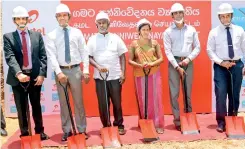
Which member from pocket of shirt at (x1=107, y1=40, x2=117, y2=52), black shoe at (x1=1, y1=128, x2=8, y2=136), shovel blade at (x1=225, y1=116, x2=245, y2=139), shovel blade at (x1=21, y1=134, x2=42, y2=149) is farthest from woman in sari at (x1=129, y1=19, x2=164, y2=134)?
black shoe at (x1=1, y1=128, x2=8, y2=136)

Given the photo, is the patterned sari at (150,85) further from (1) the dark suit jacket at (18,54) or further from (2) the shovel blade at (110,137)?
(1) the dark suit jacket at (18,54)

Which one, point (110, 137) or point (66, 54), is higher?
point (66, 54)

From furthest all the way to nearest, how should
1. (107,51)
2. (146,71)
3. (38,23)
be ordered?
(38,23)
(146,71)
(107,51)

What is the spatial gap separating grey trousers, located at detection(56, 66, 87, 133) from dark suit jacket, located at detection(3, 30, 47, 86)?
1.01 ft

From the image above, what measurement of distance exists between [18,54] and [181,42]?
227 cm

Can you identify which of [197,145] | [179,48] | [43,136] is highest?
[179,48]

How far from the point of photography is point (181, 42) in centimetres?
572

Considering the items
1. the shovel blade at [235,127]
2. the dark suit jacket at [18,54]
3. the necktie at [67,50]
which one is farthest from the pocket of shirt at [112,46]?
the shovel blade at [235,127]

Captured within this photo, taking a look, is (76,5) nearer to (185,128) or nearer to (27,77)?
(27,77)

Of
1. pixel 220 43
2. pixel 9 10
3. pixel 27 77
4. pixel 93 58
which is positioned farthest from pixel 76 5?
pixel 220 43

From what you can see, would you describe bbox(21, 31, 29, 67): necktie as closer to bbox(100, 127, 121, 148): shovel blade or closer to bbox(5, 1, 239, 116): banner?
bbox(100, 127, 121, 148): shovel blade

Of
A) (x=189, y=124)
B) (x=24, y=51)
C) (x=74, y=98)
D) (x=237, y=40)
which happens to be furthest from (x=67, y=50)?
(x=237, y=40)

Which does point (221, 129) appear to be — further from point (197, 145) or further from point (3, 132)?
point (3, 132)

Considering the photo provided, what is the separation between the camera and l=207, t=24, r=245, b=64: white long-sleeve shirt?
561 centimetres
